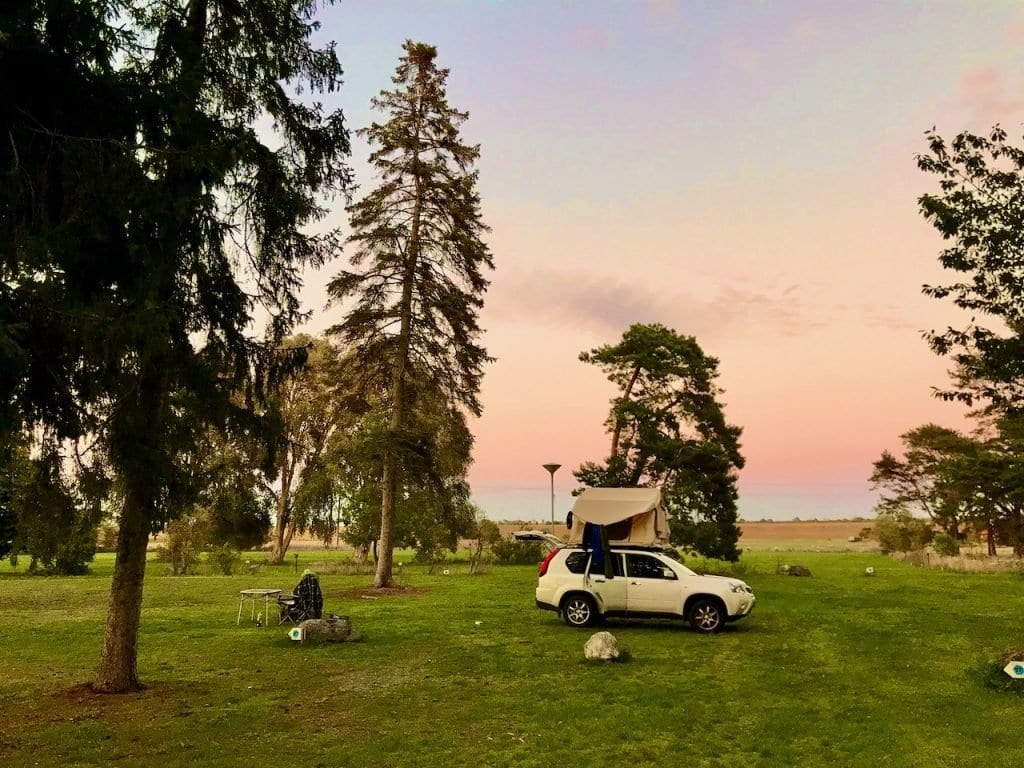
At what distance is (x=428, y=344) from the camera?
27.2 metres

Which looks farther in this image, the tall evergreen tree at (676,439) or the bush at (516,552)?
the bush at (516,552)

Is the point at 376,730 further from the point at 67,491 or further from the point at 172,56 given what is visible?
the point at 172,56

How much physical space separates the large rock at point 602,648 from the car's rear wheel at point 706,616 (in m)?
4.02

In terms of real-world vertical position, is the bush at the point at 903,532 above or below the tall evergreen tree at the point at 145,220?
below

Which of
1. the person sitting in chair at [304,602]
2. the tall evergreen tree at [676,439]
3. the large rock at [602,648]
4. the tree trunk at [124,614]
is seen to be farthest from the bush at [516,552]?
the tree trunk at [124,614]

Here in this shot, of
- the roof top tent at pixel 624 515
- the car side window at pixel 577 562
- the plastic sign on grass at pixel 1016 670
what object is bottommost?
the plastic sign on grass at pixel 1016 670

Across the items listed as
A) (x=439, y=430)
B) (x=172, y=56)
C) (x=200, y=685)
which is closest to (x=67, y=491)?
(x=200, y=685)

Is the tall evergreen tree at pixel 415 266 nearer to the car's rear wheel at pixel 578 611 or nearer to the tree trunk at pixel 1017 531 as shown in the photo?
the car's rear wheel at pixel 578 611

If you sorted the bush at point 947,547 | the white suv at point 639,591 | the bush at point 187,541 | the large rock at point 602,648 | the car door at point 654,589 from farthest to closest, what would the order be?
the bush at point 947,547
the bush at point 187,541
the car door at point 654,589
the white suv at point 639,591
the large rock at point 602,648

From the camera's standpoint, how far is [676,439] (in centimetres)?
3262

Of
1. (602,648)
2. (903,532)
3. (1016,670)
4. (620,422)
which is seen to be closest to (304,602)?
(602,648)

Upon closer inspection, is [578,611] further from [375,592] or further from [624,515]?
[375,592]

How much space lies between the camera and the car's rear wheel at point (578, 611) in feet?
54.9

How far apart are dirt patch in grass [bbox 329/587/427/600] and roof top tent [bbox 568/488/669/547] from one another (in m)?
6.69
